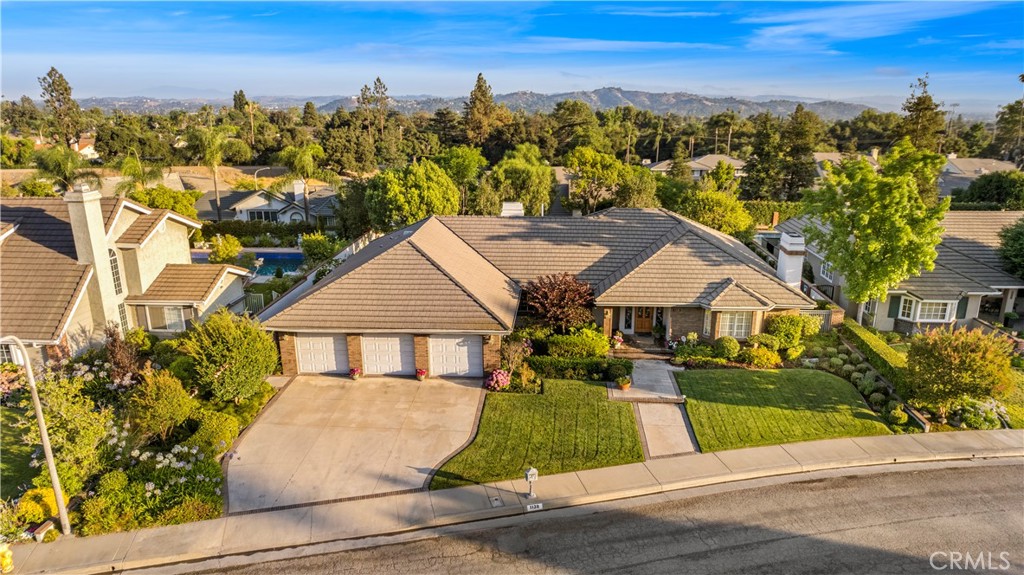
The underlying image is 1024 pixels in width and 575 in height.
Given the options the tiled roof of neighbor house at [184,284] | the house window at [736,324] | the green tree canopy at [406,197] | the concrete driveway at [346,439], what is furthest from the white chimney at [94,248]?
the house window at [736,324]

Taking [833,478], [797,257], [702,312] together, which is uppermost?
[797,257]

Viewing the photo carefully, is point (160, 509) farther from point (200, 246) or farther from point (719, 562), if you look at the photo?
point (200, 246)

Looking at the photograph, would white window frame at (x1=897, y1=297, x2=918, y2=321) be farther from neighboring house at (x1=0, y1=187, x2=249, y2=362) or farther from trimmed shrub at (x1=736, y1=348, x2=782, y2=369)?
neighboring house at (x1=0, y1=187, x2=249, y2=362)

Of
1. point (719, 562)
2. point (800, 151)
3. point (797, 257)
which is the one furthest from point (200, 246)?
point (800, 151)

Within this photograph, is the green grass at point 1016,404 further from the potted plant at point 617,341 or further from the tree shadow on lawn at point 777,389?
the potted plant at point 617,341

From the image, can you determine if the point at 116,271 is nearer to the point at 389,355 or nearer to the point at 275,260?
the point at 389,355

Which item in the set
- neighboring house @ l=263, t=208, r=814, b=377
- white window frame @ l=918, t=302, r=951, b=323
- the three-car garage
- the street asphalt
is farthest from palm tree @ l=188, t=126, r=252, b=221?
white window frame @ l=918, t=302, r=951, b=323

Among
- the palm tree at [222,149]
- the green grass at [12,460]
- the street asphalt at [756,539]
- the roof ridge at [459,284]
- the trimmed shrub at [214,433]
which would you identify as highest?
the palm tree at [222,149]
